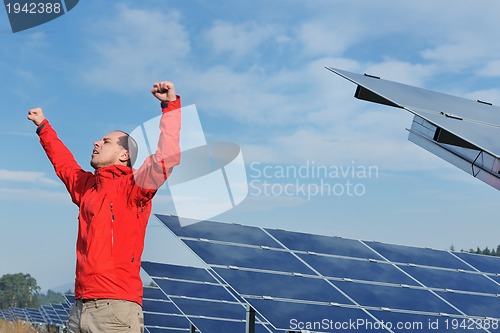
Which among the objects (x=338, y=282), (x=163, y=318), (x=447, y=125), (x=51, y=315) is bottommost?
(x=51, y=315)

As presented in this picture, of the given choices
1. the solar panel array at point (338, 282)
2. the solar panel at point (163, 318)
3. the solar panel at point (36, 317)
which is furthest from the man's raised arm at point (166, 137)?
the solar panel at point (36, 317)

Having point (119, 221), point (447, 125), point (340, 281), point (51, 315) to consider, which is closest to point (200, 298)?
point (340, 281)

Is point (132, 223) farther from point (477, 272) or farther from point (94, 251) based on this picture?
point (477, 272)

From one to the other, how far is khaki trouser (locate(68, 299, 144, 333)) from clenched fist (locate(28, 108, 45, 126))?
67.1 inches

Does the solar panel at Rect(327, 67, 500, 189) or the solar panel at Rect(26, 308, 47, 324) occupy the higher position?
the solar panel at Rect(327, 67, 500, 189)

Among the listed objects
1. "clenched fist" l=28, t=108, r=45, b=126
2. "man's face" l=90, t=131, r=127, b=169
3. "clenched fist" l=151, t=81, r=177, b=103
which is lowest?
"man's face" l=90, t=131, r=127, b=169

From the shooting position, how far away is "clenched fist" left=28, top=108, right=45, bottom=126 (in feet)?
18.5

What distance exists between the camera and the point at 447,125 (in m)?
6.12

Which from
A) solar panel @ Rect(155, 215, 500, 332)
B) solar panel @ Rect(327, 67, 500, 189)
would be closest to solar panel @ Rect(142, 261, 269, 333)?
solar panel @ Rect(155, 215, 500, 332)

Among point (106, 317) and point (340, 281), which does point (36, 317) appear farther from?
point (106, 317)

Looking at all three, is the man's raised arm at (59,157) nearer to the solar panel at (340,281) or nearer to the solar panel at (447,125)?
the solar panel at (447,125)

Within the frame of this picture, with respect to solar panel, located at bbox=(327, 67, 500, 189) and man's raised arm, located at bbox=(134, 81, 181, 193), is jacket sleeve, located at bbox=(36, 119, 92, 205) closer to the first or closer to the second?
man's raised arm, located at bbox=(134, 81, 181, 193)

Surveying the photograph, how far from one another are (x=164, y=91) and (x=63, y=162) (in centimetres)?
139

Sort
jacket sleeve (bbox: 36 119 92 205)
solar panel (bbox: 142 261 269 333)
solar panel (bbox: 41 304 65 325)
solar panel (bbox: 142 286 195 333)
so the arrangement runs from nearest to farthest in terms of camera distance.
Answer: jacket sleeve (bbox: 36 119 92 205), solar panel (bbox: 142 261 269 333), solar panel (bbox: 142 286 195 333), solar panel (bbox: 41 304 65 325)
